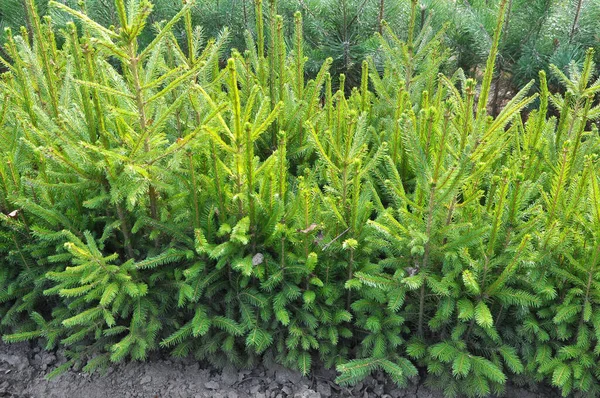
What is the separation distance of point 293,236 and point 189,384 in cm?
93

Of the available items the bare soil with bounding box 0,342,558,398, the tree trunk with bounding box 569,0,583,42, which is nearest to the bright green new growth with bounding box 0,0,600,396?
the bare soil with bounding box 0,342,558,398

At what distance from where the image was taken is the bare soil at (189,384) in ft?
8.36

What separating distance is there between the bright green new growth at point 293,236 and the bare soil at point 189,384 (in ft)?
0.32

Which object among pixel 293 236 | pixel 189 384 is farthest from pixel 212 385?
pixel 293 236

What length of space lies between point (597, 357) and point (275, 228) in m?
1.53

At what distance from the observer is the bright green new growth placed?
2203mm

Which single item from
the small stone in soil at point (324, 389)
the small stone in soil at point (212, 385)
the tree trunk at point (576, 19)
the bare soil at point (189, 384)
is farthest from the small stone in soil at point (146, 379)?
the tree trunk at point (576, 19)

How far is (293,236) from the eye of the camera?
7.94 feet

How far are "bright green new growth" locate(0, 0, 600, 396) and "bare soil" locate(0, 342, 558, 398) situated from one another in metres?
0.10

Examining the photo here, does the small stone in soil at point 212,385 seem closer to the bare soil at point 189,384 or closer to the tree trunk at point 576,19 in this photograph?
the bare soil at point 189,384

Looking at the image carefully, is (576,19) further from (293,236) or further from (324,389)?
(324,389)

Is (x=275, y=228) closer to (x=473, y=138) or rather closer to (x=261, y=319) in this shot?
(x=261, y=319)

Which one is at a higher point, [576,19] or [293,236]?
[576,19]

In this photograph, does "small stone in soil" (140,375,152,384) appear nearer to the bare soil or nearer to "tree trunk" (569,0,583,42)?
the bare soil
